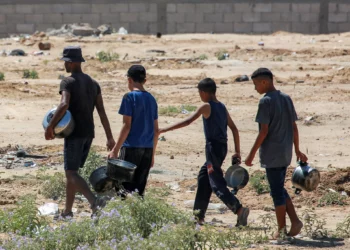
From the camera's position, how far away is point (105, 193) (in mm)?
8570

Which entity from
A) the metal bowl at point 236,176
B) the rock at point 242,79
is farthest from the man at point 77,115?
the rock at point 242,79

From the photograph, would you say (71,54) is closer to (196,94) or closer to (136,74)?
(136,74)

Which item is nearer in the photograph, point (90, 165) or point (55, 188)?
point (55, 188)

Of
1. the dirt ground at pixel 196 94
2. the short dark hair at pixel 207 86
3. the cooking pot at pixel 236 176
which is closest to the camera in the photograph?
the short dark hair at pixel 207 86

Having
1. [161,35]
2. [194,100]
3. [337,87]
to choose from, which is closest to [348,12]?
[161,35]

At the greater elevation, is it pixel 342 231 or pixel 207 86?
pixel 207 86

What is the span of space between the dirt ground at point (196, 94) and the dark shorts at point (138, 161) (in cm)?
137

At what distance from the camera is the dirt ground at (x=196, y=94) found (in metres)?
11.0

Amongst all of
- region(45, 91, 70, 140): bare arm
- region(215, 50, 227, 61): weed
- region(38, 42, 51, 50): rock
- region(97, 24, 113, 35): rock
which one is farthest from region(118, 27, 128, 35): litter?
region(45, 91, 70, 140): bare arm

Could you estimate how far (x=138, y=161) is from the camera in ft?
27.4

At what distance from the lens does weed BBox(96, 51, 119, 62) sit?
2492 centimetres

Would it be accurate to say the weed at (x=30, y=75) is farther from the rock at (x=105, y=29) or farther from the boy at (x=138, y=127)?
the boy at (x=138, y=127)

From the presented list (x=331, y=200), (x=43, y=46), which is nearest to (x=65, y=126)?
(x=331, y=200)

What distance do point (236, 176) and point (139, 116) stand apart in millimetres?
1202
